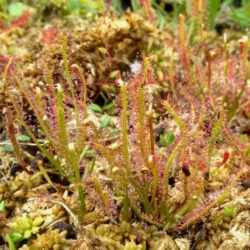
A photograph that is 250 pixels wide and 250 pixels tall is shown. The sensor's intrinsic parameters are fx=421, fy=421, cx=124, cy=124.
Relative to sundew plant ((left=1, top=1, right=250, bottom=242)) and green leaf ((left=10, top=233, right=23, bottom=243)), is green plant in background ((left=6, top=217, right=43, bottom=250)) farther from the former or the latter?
sundew plant ((left=1, top=1, right=250, bottom=242))

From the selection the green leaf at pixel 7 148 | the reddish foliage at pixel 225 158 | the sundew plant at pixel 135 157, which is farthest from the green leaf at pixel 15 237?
the reddish foliage at pixel 225 158

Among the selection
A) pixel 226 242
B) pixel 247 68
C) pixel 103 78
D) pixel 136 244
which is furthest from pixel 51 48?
pixel 226 242

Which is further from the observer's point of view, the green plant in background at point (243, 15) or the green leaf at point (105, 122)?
the green plant in background at point (243, 15)

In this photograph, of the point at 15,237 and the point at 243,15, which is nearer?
the point at 15,237

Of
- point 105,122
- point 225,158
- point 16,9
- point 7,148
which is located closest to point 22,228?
point 7,148

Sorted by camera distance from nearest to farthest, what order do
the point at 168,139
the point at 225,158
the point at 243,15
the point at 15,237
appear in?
the point at 15,237
the point at 225,158
the point at 168,139
the point at 243,15

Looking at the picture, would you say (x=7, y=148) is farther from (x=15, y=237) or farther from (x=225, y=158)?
(x=225, y=158)

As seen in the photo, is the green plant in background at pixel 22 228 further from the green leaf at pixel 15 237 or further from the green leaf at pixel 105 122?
the green leaf at pixel 105 122

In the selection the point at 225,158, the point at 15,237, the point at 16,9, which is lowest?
the point at 15,237

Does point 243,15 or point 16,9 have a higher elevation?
point 16,9
